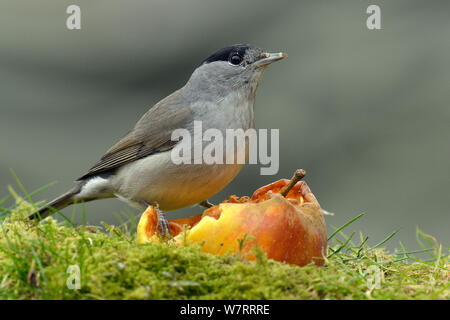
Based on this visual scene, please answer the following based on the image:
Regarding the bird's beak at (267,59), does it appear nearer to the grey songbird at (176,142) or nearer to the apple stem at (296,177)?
the grey songbird at (176,142)

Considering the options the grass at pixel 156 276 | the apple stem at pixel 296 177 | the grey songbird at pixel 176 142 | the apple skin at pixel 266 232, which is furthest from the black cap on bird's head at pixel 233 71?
the grass at pixel 156 276

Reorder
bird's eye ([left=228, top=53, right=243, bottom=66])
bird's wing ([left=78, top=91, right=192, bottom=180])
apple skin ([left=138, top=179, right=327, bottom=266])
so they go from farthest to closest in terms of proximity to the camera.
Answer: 1. bird's eye ([left=228, top=53, right=243, bottom=66])
2. bird's wing ([left=78, top=91, right=192, bottom=180])
3. apple skin ([left=138, top=179, right=327, bottom=266])

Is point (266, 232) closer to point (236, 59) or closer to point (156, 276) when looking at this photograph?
point (156, 276)

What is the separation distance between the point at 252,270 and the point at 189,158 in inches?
75.9

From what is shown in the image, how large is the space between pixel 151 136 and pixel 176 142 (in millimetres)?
349

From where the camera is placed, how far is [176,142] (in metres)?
4.89

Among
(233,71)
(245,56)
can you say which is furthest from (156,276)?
(245,56)

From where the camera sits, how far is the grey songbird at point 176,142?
461 cm

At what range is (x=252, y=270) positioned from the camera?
2.79 metres

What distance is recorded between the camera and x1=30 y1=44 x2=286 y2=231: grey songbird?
15.1ft

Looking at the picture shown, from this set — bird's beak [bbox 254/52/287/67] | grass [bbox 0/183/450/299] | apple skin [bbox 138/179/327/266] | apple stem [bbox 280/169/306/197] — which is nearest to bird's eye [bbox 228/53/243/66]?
bird's beak [bbox 254/52/287/67]

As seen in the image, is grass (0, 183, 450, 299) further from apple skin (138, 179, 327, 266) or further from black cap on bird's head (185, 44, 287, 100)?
black cap on bird's head (185, 44, 287, 100)
